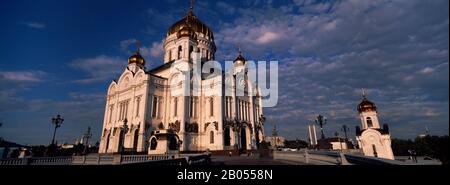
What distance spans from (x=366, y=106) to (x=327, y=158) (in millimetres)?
22182

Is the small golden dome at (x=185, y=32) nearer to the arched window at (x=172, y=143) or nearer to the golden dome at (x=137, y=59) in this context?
the golden dome at (x=137, y=59)

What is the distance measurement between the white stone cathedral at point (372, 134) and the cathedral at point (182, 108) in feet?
45.5

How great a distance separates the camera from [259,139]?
34938 mm

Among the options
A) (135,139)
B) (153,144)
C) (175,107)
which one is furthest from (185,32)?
(153,144)

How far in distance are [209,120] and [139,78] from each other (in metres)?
11.5

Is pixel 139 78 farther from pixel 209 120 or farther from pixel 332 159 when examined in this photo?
pixel 332 159

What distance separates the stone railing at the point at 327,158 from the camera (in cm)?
560

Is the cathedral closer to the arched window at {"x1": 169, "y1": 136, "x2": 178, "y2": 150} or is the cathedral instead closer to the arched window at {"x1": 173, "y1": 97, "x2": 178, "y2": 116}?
the arched window at {"x1": 173, "y1": 97, "x2": 178, "y2": 116}

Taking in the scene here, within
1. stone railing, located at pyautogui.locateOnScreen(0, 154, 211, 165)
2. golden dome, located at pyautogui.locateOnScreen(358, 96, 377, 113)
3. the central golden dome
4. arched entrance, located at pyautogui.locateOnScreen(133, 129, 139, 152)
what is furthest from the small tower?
golden dome, located at pyautogui.locateOnScreen(358, 96, 377, 113)

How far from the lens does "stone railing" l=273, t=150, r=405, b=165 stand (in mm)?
5601

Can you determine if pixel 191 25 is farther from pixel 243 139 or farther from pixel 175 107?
pixel 243 139

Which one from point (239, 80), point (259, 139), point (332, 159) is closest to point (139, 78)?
point (239, 80)

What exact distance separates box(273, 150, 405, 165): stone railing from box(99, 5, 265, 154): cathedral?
1341 centimetres
